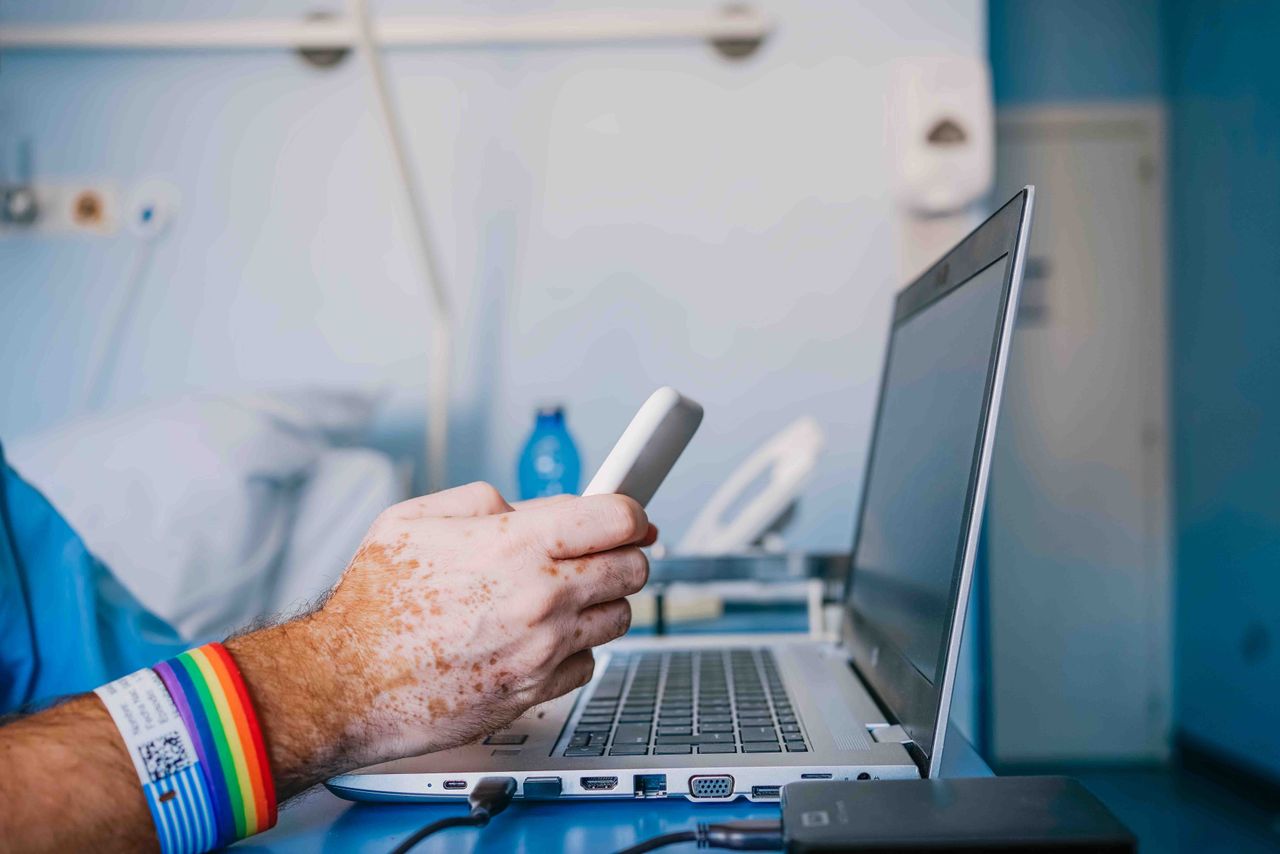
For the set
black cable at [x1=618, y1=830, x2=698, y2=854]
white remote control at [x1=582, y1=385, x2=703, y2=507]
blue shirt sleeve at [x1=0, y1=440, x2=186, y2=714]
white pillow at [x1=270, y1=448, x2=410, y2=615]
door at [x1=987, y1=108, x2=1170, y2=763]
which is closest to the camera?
black cable at [x1=618, y1=830, x2=698, y2=854]

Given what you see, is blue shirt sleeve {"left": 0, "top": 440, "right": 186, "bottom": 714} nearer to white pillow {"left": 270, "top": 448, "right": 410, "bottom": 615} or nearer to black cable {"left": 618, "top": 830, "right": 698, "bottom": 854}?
white pillow {"left": 270, "top": 448, "right": 410, "bottom": 615}

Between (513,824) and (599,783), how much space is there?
0.05 meters

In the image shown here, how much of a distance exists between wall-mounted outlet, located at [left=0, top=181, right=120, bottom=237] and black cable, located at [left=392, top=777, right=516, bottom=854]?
5.79 ft

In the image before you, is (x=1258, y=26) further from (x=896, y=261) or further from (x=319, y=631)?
(x=319, y=631)

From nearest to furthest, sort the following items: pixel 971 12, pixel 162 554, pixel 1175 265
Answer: pixel 162 554, pixel 971 12, pixel 1175 265

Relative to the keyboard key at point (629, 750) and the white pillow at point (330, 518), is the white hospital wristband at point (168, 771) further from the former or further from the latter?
the white pillow at point (330, 518)

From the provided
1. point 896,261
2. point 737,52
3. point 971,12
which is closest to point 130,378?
point 737,52

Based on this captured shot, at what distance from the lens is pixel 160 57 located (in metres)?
1.88

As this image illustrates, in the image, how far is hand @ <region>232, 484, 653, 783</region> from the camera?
47cm

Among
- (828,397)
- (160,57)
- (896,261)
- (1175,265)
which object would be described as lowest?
(828,397)

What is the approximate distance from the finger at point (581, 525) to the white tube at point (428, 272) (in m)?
1.00

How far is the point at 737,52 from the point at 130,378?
1336 millimetres

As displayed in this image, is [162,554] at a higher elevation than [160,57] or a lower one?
lower

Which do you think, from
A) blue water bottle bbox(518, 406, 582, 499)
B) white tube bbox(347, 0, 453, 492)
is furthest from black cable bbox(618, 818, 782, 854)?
white tube bbox(347, 0, 453, 492)
